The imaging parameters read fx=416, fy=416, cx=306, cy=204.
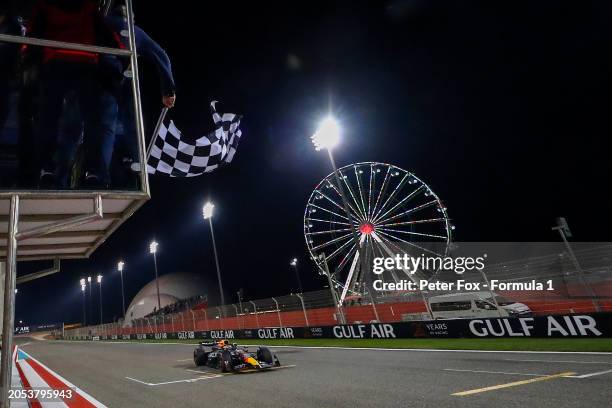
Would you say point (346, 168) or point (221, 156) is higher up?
point (346, 168)

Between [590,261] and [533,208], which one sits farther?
[533,208]

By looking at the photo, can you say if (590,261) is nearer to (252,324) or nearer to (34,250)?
(252,324)

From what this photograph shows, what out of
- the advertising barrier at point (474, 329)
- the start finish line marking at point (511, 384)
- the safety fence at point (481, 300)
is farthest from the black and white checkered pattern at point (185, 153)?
the safety fence at point (481, 300)

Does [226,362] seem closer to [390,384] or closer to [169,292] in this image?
[390,384]

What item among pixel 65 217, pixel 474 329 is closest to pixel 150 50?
pixel 65 217

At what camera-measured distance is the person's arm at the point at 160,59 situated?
311cm

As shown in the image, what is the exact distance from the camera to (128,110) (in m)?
2.88

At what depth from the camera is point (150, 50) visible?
3.15 metres

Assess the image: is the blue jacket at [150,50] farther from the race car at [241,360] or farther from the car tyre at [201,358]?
the car tyre at [201,358]

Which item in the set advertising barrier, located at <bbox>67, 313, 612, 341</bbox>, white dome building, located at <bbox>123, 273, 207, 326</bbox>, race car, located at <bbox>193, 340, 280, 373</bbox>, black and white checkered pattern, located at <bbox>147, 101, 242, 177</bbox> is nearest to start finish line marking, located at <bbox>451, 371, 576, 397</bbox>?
black and white checkered pattern, located at <bbox>147, 101, 242, 177</bbox>

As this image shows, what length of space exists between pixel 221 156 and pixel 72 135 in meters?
3.55

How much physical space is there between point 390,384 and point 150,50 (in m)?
5.60

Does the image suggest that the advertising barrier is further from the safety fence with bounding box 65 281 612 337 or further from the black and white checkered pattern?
the black and white checkered pattern

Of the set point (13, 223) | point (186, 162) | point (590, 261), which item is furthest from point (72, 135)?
point (590, 261)
